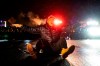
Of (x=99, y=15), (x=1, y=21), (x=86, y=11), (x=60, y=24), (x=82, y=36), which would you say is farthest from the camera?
(x=1, y=21)

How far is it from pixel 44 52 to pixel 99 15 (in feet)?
131

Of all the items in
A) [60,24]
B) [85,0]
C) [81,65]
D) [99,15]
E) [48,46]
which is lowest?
[81,65]

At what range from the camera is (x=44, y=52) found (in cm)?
929

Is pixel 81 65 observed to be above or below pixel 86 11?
below

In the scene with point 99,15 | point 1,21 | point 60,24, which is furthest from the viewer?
point 1,21

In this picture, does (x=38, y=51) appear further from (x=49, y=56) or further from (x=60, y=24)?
(x=60, y=24)

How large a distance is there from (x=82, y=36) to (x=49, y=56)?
21052 millimetres

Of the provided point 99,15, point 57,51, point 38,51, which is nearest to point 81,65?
point 57,51

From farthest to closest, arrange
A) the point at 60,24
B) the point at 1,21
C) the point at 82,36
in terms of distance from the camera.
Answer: the point at 1,21 < the point at 82,36 < the point at 60,24

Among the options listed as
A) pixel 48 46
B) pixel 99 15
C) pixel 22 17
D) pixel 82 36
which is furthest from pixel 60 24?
pixel 99 15

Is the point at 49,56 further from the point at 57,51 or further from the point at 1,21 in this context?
the point at 1,21

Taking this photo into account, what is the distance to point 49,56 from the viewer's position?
30.9 feet

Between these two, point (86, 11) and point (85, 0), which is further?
point (85, 0)

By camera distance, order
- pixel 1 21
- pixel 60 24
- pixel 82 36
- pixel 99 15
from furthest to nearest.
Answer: pixel 1 21 → pixel 99 15 → pixel 82 36 → pixel 60 24
